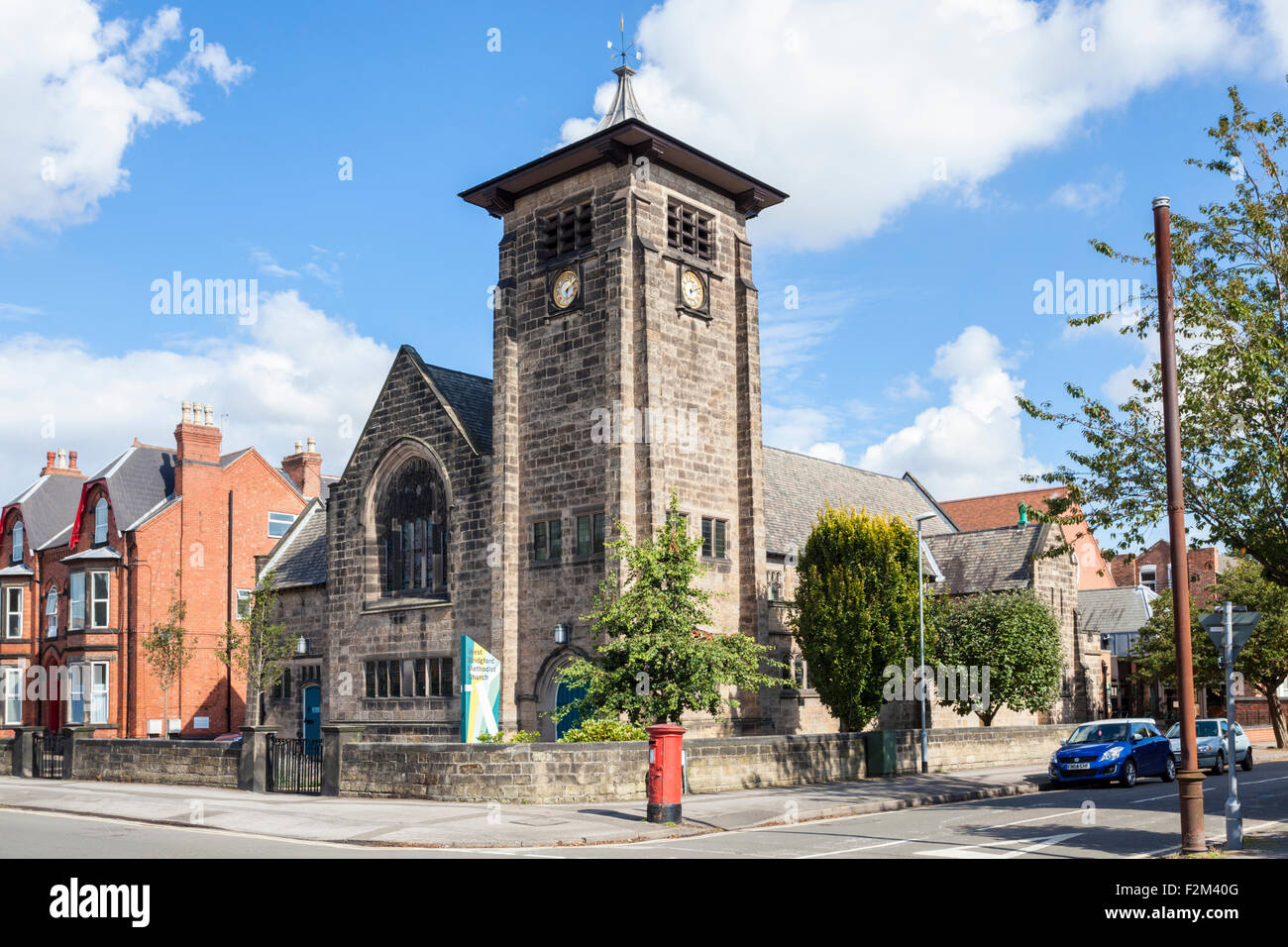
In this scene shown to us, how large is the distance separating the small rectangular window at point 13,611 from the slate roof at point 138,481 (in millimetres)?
7127

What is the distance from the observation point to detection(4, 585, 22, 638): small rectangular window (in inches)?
1956

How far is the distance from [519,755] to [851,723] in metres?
12.9

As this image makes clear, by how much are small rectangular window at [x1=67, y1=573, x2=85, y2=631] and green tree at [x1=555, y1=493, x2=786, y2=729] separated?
28872mm

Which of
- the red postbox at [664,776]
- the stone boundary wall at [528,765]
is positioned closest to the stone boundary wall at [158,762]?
the stone boundary wall at [528,765]

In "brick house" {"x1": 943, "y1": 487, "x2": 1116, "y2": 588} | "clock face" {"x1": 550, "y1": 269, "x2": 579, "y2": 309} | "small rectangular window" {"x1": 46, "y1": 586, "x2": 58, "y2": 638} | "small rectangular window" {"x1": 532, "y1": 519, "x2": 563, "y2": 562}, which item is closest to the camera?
"small rectangular window" {"x1": 532, "y1": 519, "x2": 563, "y2": 562}

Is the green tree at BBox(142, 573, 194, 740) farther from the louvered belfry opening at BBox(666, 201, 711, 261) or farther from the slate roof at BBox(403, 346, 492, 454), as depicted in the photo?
the louvered belfry opening at BBox(666, 201, 711, 261)

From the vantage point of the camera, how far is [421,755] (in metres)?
22.8

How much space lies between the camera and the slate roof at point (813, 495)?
1601 inches

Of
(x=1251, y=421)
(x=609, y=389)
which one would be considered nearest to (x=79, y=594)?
(x=609, y=389)

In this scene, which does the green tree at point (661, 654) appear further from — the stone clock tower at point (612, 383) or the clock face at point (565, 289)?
the clock face at point (565, 289)

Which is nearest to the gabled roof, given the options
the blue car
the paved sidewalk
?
the paved sidewalk

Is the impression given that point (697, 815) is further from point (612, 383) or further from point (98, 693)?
point (98, 693)

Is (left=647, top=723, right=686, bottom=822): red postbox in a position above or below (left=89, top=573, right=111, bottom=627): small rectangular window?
below
